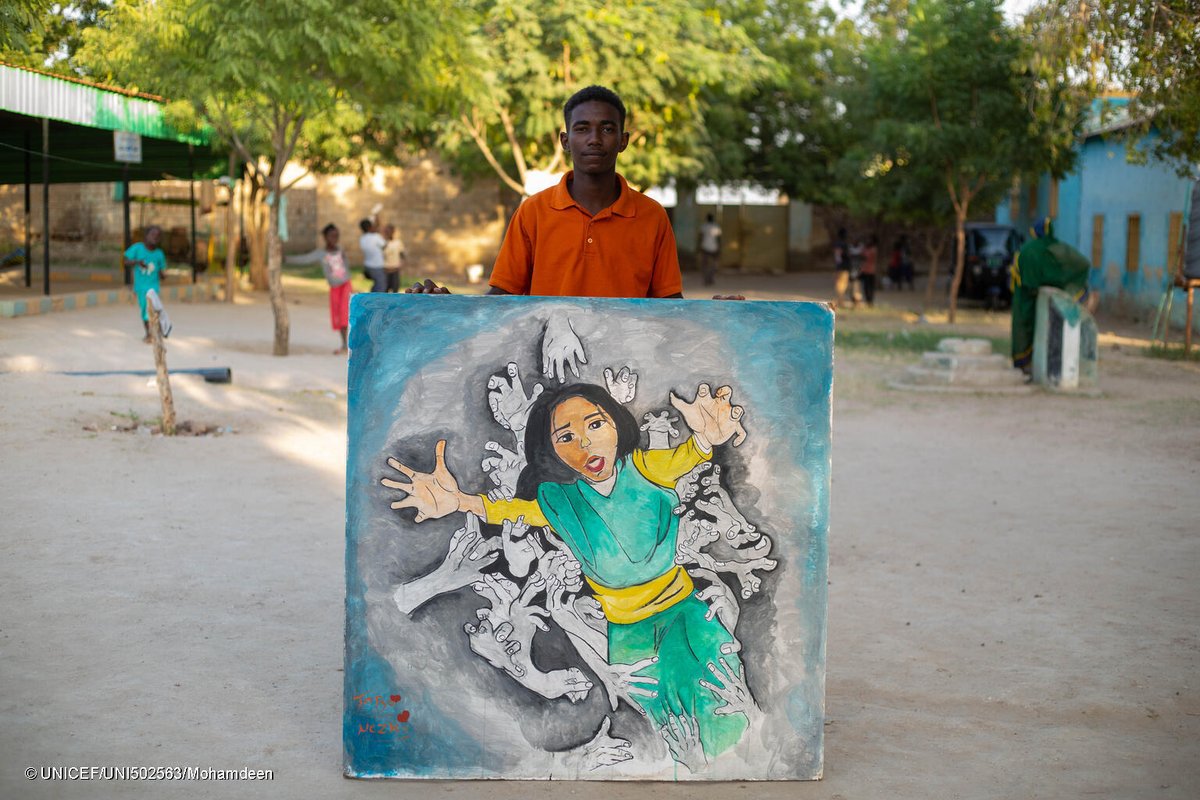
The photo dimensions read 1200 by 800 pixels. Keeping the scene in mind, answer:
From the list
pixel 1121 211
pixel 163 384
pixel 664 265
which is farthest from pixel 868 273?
pixel 664 265

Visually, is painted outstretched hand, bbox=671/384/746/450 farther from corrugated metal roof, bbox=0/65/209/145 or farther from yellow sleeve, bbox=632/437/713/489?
corrugated metal roof, bbox=0/65/209/145

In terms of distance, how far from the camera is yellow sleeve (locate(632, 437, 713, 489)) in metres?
3.47

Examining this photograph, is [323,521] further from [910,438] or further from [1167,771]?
[910,438]

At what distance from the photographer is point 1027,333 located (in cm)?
1383

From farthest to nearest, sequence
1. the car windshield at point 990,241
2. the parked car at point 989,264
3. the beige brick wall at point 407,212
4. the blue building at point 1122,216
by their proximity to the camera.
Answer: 1. the beige brick wall at point 407,212
2. the car windshield at point 990,241
3. the parked car at point 989,264
4. the blue building at point 1122,216

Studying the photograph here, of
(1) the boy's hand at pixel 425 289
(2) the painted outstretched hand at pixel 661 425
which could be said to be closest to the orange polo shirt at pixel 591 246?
(1) the boy's hand at pixel 425 289

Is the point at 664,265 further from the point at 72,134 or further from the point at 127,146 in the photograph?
the point at 72,134

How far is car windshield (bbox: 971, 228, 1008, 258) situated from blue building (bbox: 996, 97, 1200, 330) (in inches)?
50.9

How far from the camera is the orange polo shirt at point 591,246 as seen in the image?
3881 mm

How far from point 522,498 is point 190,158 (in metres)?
20.1

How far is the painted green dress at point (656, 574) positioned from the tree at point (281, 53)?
395 inches

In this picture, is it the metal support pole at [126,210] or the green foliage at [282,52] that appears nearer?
Result: the green foliage at [282,52]

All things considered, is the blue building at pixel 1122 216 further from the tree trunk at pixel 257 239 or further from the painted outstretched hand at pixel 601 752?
the painted outstretched hand at pixel 601 752
